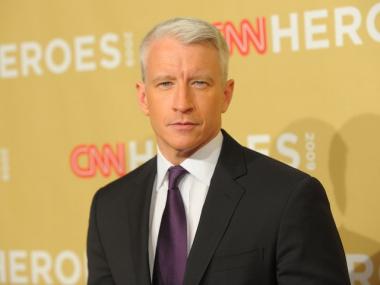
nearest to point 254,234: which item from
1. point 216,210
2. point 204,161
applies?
point 216,210

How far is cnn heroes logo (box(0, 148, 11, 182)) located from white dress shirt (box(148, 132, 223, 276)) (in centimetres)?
102

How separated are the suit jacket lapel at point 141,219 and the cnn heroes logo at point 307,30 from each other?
0.61m

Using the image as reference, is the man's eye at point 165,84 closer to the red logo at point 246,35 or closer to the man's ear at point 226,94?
the man's ear at point 226,94

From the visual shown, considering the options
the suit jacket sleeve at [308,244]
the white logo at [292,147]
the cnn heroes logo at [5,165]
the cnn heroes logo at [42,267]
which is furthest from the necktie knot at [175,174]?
the cnn heroes logo at [5,165]

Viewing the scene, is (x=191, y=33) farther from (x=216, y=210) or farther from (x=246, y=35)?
(x=246, y=35)

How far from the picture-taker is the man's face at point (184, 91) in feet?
4.01

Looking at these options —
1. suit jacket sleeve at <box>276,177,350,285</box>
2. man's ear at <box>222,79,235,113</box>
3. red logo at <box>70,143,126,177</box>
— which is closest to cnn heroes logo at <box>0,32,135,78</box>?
red logo at <box>70,143,126,177</box>

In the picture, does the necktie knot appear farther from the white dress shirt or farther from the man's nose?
the man's nose

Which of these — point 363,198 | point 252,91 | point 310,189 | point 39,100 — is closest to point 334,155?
point 363,198

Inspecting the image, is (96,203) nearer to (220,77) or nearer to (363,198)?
(220,77)

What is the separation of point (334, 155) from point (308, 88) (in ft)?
0.67

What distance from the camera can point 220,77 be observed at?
49.8 inches

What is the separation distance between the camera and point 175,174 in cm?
128

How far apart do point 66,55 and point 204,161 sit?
974mm
